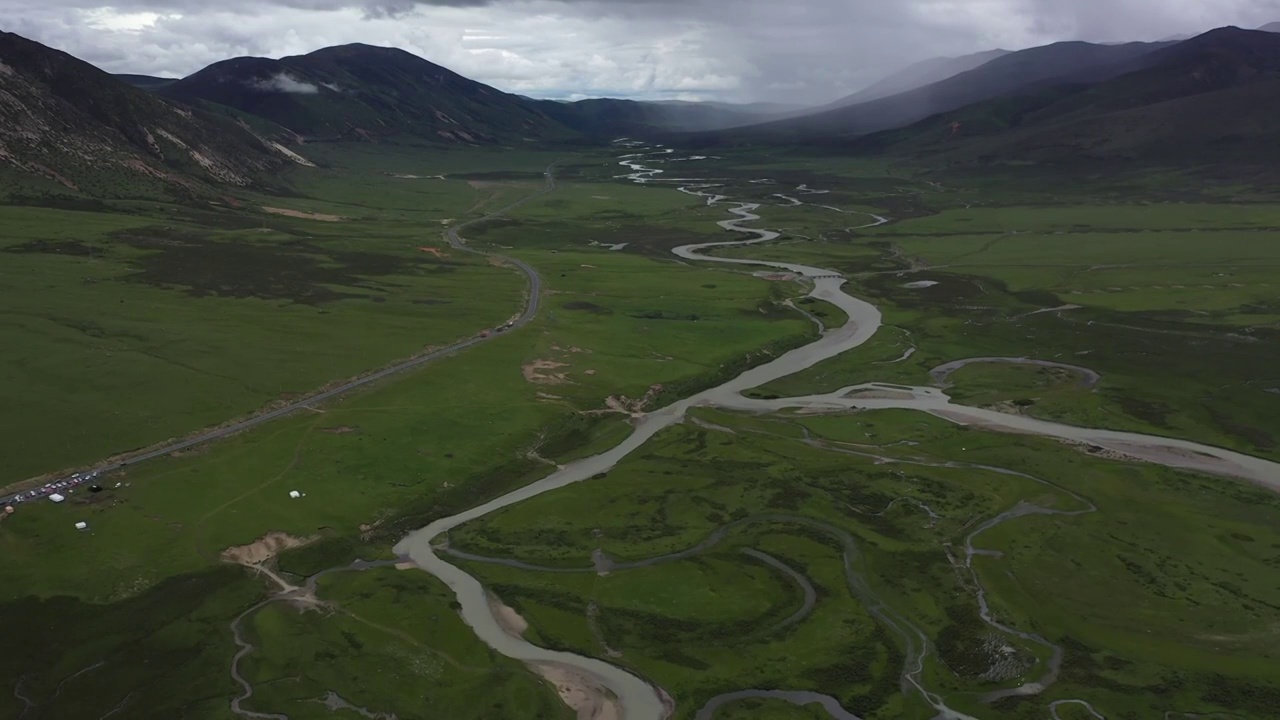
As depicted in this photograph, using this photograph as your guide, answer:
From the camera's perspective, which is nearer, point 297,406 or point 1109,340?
point 297,406

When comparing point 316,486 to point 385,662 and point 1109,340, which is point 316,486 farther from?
point 1109,340

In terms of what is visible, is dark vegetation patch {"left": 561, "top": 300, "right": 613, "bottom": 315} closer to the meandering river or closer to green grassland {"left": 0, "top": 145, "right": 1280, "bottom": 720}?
green grassland {"left": 0, "top": 145, "right": 1280, "bottom": 720}

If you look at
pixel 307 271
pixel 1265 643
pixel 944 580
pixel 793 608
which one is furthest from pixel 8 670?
pixel 307 271

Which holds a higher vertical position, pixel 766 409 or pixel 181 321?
pixel 181 321

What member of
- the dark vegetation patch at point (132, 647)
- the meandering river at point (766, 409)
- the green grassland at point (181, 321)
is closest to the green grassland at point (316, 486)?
the dark vegetation patch at point (132, 647)

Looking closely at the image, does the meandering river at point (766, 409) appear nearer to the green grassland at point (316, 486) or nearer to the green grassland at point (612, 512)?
the green grassland at point (612, 512)

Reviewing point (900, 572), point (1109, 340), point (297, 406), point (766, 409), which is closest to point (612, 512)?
point (900, 572)
